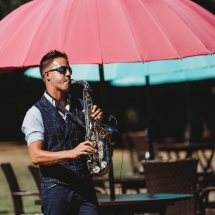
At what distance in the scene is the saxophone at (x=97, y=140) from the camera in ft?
15.9

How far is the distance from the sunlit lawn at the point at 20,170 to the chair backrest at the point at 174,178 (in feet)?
1.27

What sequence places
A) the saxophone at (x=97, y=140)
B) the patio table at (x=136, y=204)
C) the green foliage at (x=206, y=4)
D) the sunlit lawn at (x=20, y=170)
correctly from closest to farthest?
the saxophone at (x=97, y=140), the patio table at (x=136, y=204), the sunlit lawn at (x=20, y=170), the green foliage at (x=206, y=4)

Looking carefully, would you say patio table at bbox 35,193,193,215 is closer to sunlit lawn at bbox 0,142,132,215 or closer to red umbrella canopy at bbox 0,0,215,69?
sunlit lawn at bbox 0,142,132,215

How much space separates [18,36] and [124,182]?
3028 millimetres

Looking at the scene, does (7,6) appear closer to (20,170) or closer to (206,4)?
(20,170)

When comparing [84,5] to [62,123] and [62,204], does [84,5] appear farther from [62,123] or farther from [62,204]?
[62,204]

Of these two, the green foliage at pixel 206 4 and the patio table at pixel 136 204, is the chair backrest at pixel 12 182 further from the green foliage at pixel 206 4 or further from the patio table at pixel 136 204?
the green foliage at pixel 206 4

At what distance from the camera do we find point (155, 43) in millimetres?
5582

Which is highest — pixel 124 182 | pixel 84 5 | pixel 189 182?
pixel 84 5

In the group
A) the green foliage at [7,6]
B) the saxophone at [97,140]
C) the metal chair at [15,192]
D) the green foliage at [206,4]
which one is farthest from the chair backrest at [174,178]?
the green foliage at [7,6]

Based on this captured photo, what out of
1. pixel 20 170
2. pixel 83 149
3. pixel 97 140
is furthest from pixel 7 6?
pixel 83 149

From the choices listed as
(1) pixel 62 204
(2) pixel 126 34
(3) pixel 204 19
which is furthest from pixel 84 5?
(1) pixel 62 204

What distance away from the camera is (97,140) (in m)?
4.90

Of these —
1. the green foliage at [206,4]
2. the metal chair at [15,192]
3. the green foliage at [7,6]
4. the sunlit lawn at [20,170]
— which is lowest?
the sunlit lawn at [20,170]
